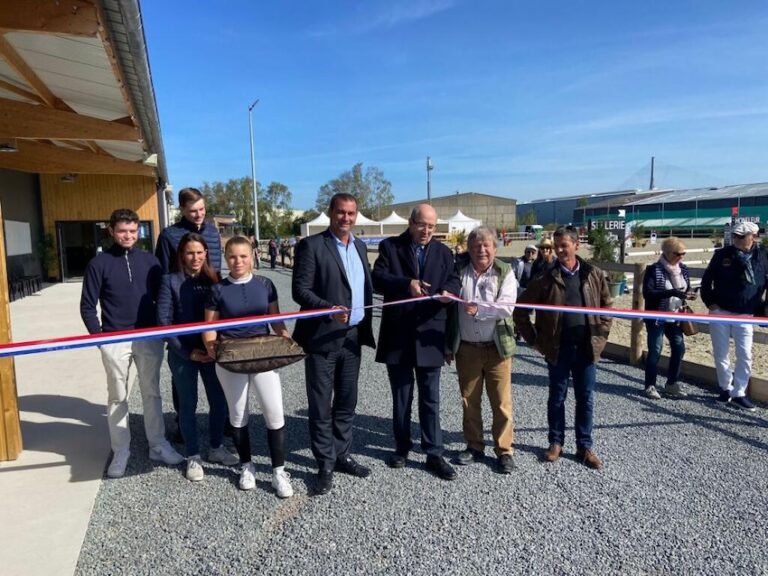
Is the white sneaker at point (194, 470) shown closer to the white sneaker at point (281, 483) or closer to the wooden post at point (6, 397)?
the white sneaker at point (281, 483)

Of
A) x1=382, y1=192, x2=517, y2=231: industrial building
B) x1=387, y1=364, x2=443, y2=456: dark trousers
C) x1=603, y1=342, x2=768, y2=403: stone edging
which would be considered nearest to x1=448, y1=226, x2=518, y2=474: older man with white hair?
x1=387, y1=364, x2=443, y2=456: dark trousers

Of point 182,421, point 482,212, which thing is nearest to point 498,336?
point 182,421

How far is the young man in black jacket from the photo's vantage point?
144 inches

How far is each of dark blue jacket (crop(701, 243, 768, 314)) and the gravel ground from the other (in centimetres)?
113

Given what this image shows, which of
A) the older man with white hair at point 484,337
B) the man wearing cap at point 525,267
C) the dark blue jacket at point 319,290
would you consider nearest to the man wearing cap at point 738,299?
the older man with white hair at point 484,337

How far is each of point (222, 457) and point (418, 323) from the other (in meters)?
1.76

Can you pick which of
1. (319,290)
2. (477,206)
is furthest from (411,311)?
(477,206)

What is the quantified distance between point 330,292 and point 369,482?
1322 mm

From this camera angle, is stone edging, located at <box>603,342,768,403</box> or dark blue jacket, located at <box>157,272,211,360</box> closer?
dark blue jacket, located at <box>157,272,211,360</box>

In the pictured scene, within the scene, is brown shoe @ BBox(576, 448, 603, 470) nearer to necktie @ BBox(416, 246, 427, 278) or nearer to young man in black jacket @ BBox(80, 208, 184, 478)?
necktie @ BBox(416, 246, 427, 278)

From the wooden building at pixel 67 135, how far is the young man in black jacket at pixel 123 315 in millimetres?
864

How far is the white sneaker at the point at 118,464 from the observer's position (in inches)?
145

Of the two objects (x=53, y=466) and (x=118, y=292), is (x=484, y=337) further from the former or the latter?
(x=53, y=466)

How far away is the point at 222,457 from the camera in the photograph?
12.6 feet
